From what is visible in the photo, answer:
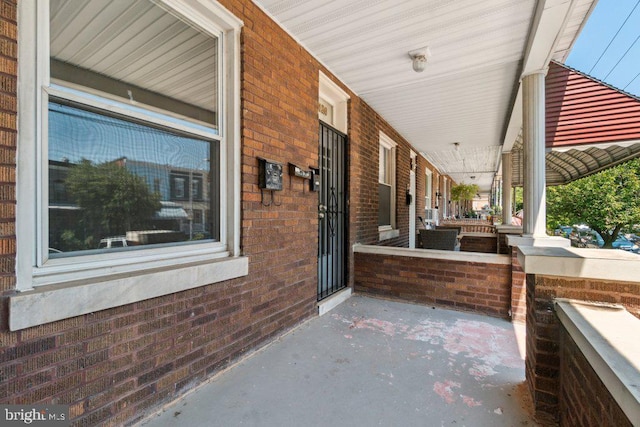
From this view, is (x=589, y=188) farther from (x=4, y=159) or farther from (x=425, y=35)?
(x=4, y=159)

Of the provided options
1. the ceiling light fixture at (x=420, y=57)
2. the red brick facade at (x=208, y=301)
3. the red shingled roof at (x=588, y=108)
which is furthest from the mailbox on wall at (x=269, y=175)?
the red shingled roof at (x=588, y=108)

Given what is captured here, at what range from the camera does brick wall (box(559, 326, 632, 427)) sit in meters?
1.05

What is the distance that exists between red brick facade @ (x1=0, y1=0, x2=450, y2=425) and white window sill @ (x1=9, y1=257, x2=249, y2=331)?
52mm

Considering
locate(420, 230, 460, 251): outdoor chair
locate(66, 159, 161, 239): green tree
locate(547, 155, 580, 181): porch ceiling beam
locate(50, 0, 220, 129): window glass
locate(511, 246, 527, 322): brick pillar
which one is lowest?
locate(511, 246, 527, 322): brick pillar

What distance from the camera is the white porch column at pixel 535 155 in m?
3.20

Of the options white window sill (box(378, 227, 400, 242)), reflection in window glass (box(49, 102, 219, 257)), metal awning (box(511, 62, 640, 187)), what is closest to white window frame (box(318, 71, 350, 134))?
white window sill (box(378, 227, 400, 242))

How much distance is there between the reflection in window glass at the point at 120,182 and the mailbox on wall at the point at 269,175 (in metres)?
0.43

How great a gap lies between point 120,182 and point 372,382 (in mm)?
2063

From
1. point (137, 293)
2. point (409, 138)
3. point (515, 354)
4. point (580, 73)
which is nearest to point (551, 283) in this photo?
point (515, 354)

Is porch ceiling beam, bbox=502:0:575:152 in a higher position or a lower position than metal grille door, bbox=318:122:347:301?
higher

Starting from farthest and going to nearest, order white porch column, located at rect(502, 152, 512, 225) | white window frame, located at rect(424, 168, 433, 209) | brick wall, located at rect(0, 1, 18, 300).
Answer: white window frame, located at rect(424, 168, 433, 209) < white porch column, located at rect(502, 152, 512, 225) < brick wall, located at rect(0, 1, 18, 300)

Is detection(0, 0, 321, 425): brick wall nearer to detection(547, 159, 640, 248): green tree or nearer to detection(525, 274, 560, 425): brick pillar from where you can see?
detection(525, 274, 560, 425): brick pillar

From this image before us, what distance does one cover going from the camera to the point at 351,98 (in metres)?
4.23

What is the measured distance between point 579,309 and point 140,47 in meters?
2.95
